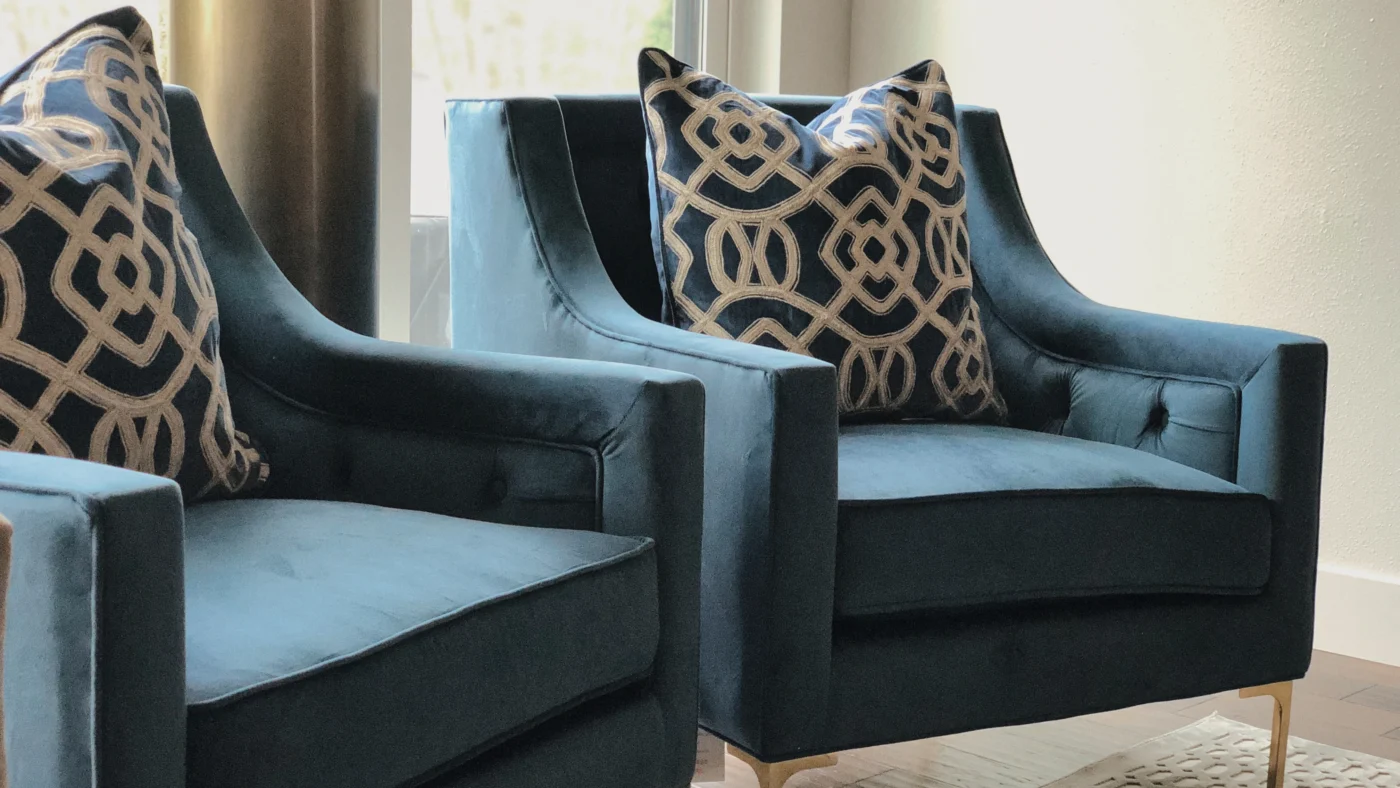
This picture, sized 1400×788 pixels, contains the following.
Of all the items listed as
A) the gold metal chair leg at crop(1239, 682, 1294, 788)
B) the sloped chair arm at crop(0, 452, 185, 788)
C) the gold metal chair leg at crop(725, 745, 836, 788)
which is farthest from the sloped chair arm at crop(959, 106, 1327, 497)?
the sloped chair arm at crop(0, 452, 185, 788)

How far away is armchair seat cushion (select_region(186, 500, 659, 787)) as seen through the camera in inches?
39.9

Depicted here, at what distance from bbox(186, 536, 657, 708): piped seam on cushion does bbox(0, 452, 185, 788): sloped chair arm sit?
0.17 ft

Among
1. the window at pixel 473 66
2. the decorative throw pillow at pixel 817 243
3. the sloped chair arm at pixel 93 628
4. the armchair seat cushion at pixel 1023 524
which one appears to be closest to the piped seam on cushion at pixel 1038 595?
the armchair seat cushion at pixel 1023 524

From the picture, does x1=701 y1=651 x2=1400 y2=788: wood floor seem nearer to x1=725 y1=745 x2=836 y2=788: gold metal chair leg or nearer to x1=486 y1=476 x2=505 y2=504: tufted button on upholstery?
x1=725 y1=745 x2=836 y2=788: gold metal chair leg

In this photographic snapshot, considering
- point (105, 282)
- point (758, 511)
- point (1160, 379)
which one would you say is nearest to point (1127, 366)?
point (1160, 379)

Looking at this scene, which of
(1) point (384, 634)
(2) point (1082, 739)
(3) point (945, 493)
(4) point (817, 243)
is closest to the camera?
(1) point (384, 634)

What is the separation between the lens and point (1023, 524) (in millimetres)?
1697

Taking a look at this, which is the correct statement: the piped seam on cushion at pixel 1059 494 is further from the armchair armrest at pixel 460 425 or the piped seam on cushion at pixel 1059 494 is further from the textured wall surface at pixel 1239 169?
the textured wall surface at pixel 1239 169

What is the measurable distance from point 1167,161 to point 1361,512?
29.6 inches

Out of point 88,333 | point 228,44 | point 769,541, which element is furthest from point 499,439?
point 228,44

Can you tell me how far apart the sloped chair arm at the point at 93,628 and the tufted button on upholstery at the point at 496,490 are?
58 cm

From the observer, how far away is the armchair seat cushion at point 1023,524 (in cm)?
163

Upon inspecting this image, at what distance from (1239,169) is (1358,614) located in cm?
85

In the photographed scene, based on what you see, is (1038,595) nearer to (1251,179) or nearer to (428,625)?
(428,625)
